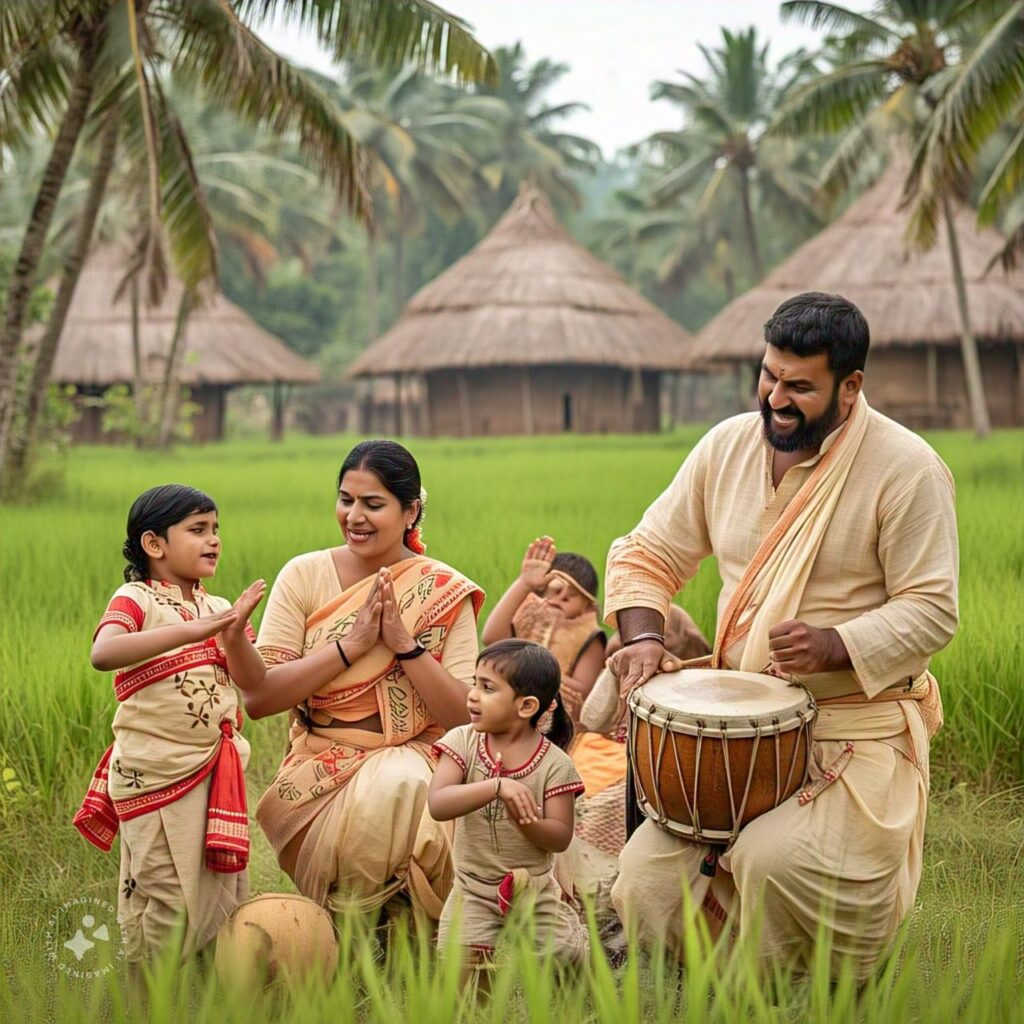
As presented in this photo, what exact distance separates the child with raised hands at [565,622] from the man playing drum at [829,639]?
142 centimetres

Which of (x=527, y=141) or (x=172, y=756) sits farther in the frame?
(x=527, y=141)

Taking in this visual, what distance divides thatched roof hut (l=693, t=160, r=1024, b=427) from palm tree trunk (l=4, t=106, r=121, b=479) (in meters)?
13.7

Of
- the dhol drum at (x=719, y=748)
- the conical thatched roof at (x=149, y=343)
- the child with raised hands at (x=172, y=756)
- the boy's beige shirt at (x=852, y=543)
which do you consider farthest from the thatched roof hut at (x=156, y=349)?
the dhol drum at (x=719, y=748)

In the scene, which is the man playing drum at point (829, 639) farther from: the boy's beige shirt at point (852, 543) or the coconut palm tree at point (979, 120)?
the coconut palm tree at point (979, 120)

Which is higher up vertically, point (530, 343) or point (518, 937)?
point (530, 343)

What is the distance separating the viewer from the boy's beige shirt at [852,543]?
2.87m

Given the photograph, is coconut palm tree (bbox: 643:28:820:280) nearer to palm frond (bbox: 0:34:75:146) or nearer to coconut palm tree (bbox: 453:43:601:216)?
coconut palm tree (bbox: 453:43:601:216)

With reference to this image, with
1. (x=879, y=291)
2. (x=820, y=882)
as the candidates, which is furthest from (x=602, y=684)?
(x=879, y=291)

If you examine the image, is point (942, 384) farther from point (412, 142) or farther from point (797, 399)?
point (797, 399)

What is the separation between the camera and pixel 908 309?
73.4ft

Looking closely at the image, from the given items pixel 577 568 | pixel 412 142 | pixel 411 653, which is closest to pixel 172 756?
pixel 411 653

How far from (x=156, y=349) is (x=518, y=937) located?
24.4 metres

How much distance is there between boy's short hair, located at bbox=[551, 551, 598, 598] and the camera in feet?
15.5

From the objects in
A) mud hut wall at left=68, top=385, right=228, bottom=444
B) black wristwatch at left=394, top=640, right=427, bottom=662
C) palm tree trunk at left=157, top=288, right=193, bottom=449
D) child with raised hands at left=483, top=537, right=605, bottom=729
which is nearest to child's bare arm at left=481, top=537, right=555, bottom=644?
child with raised hands at left=483, top=537, right=605, bottom=729
